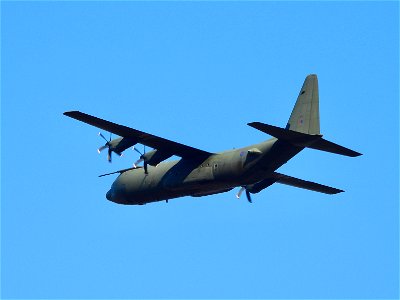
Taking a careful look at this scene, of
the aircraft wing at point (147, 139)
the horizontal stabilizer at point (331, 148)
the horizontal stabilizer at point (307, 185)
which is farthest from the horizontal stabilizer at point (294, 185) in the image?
the horizontal stabilizer at point (331, 148)

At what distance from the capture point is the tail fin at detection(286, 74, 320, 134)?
2286 inches

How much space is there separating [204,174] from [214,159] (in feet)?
3.13

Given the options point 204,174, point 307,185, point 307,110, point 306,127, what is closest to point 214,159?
point 204,174

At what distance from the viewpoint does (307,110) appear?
192ft

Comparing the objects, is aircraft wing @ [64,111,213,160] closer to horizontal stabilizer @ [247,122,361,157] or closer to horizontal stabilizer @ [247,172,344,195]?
horizontal stabilizer @ [247,172,344,195]

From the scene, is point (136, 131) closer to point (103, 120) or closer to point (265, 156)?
point (103, 120)

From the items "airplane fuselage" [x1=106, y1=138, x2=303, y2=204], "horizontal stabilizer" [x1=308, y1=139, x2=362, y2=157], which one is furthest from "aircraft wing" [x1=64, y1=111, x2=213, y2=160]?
"horizontal stabilizer" [x1=308, y1=139, x2=362, y2=157]

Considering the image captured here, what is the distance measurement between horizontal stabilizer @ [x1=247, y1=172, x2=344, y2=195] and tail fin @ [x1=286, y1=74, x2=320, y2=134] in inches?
Result: 207

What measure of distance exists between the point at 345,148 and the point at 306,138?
2.67 meters

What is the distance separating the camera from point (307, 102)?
58.8m

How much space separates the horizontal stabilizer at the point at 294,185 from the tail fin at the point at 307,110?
5.27 m

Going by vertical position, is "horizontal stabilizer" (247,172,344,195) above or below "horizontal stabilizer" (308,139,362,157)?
above

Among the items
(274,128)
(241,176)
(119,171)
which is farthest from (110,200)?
(274,128)

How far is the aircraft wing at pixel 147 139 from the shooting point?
194ft
